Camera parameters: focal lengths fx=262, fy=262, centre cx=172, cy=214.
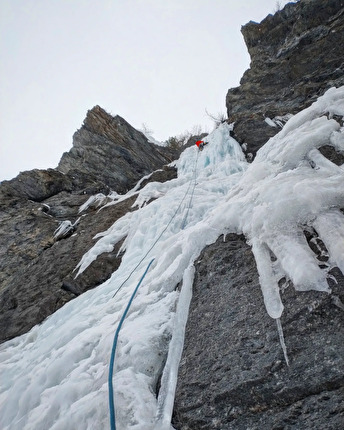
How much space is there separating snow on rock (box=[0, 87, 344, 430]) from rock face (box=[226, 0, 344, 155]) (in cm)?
537

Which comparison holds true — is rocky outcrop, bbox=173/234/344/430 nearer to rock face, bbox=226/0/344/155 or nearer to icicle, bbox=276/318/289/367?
A: icicle, bbox=276/318/289/367

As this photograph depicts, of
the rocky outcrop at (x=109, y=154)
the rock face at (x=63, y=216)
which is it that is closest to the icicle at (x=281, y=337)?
the rock face at (x=63, y=216)

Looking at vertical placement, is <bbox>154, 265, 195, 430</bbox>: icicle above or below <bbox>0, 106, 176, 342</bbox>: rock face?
below

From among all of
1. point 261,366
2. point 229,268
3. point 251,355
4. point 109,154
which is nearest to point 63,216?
point 109,154

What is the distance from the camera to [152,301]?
302cm

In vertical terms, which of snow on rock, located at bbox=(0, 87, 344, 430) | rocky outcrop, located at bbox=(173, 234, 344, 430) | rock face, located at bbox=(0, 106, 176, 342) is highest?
rock face, located at bbox=(0, 106, 176, 342)

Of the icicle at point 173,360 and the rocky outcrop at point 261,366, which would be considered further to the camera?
the icicle at point 173,360

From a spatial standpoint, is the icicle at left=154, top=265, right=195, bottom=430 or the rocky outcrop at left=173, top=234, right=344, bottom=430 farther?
the icicle at left=154, top=265, right=195, bottom=430

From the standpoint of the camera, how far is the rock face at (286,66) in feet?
30.2

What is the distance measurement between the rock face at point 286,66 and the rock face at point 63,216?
3.95 metres

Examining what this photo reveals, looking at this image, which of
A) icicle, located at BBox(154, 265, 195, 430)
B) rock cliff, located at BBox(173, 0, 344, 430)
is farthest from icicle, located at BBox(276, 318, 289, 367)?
icicle, located at BBox(154, 265, 195, 430)

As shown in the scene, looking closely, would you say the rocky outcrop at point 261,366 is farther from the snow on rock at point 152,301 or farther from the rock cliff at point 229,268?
the snow on rock at point 152,301

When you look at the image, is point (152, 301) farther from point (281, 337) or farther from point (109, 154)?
point (109, 154)

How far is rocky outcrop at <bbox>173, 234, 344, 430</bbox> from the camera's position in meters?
1.49
